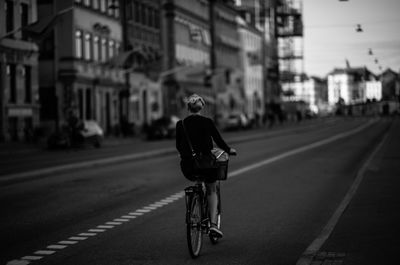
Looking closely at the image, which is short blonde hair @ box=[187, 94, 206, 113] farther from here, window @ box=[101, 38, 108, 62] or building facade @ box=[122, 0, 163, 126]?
building facade @ box=[122, 0, 163, 126]

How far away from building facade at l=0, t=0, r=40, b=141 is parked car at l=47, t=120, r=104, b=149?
559cm

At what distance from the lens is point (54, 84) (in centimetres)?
5959

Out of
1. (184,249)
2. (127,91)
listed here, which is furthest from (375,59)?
(184,249)

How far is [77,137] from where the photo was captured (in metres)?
45.4

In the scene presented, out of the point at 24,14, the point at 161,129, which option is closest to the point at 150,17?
the point at 161,129

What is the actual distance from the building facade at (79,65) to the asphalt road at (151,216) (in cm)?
3576

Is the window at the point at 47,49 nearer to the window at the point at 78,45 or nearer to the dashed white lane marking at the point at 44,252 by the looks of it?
the window at the point at 78,45

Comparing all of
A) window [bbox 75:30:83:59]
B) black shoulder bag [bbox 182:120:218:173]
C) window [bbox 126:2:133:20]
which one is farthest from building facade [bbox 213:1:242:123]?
black shoulder bag [bbox 182:120:218:173]

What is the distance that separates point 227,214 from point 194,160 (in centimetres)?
399

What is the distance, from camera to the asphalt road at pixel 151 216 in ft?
32.0

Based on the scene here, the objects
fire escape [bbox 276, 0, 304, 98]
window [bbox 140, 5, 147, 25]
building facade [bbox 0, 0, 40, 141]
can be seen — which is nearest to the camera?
building facade [bbox 0, 0, 40, 141]

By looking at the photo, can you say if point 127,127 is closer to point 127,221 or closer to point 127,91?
point 127,91

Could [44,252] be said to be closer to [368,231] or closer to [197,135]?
[197,135]

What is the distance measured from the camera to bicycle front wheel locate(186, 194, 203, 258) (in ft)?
30.2
